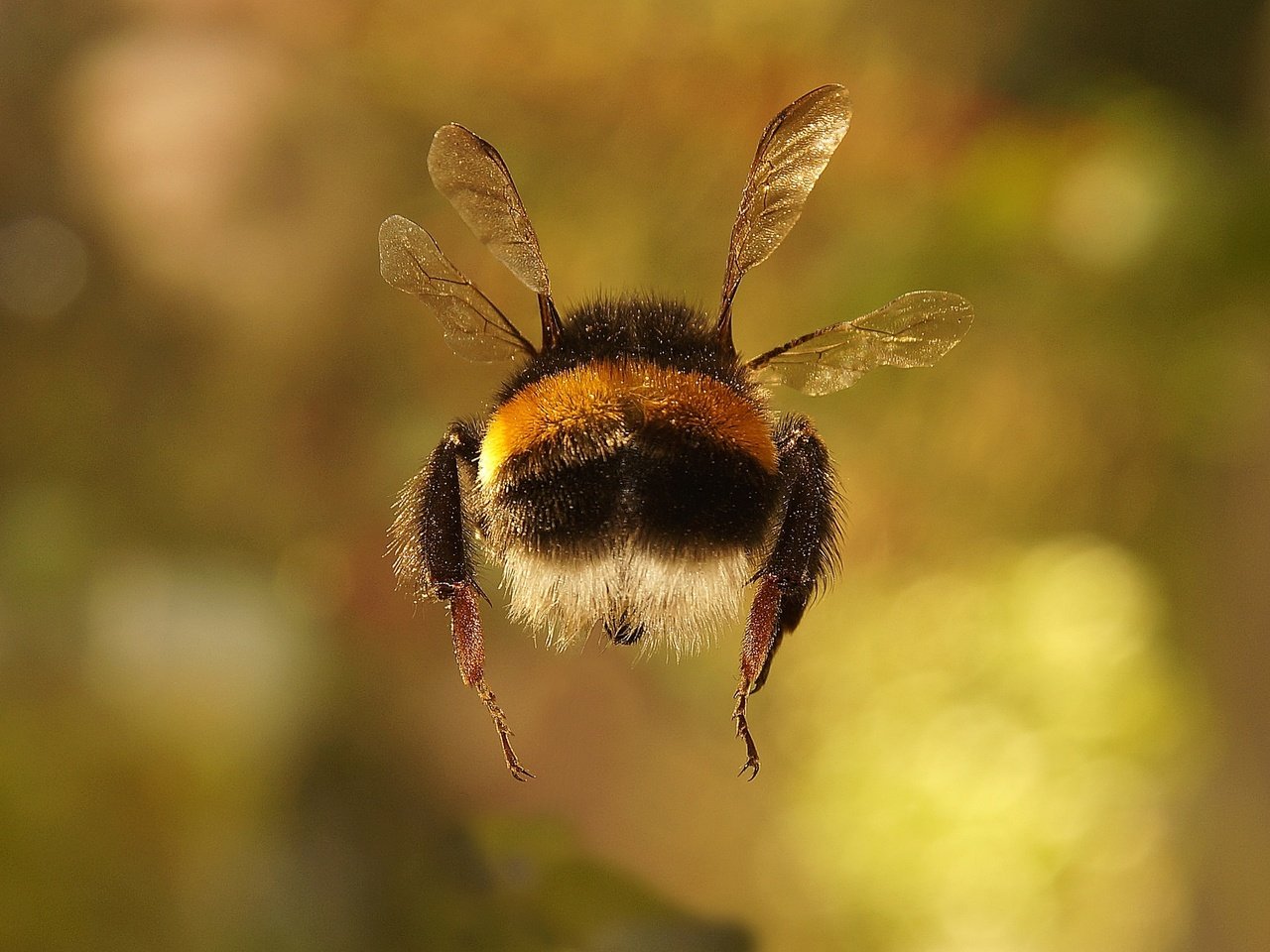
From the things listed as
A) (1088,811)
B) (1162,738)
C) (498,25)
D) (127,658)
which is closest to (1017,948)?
(1088,811)

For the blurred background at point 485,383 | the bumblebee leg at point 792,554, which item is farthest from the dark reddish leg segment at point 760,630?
the blurred background at point 485,383

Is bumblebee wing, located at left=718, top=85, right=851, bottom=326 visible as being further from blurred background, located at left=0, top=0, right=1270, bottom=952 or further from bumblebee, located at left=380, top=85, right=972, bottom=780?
blurred background, located at left=0, top=0, right=1270, bottom=952

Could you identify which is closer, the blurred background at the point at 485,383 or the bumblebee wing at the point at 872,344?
the bumblebee wing at the point at 872,344

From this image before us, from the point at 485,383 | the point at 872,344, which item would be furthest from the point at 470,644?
the point at 485,383

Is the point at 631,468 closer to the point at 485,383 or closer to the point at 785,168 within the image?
the point at 785,168

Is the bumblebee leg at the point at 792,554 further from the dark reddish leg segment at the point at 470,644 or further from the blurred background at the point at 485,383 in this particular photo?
the blurred background at the point at 485,383

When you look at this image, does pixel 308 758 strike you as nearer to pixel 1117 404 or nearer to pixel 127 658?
pixel 127 658

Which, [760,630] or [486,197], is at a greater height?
[486,197]
